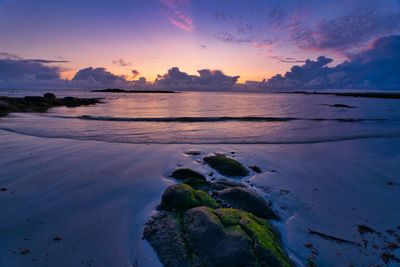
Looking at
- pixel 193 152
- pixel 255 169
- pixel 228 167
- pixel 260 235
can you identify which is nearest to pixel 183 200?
pixel 260 235

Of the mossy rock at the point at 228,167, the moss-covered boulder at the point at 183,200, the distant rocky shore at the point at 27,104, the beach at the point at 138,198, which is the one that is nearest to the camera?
the beach at the point at 138,198

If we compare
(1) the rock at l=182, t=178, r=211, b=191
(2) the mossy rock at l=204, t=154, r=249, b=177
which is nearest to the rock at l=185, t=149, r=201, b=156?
(2) the mossy rock at l=204, t=154, r=249, b=177

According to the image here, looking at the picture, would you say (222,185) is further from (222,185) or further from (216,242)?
(216,242)

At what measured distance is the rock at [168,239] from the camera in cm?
403

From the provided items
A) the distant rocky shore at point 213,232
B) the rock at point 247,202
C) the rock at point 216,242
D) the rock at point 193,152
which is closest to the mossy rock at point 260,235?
the distant rocky shore at point 213,232

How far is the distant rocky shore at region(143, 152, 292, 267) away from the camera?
12.7ft

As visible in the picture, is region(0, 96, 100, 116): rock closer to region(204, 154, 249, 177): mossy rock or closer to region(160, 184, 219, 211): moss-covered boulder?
region(204, 154, 249, 177): mossy rock

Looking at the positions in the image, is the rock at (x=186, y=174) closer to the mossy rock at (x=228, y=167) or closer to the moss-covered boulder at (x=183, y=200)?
the mossy rock at (x=228, y=167)

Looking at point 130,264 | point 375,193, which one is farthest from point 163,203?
point 375,193

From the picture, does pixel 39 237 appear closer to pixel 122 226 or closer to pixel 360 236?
pixel 122 226

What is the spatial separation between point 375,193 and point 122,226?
279 inches

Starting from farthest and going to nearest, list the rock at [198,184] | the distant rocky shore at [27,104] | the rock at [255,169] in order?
1. the distant rocky shore at [27,104]
2. the rock at [255,169]
3. the rock at [198,184]

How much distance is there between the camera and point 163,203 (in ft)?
19.1

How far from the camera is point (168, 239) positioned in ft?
14.7
